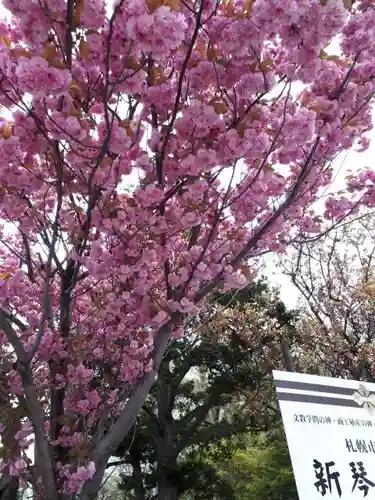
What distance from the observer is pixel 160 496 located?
913 cm

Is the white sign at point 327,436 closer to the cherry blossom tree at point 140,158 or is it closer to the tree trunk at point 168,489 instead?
the cherry blossom tree at point 140,158

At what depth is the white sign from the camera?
2.11m

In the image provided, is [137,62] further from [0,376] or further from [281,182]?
[0,376]

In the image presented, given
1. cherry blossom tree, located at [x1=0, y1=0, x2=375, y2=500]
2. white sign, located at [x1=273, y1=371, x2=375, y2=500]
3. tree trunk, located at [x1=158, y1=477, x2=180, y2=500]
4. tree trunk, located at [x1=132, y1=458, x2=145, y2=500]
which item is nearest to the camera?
cherry blossom tree, located at [x1=0, y1=0, x2=375, y2=500]

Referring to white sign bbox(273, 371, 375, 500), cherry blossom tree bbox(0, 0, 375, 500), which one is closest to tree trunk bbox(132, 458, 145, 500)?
cherry blossom tree bbox(0, 0, 375, 500)

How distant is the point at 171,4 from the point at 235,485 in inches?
350

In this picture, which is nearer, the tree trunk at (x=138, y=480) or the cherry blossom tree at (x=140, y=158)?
the cherry blossom tree at (x=140, y=158)

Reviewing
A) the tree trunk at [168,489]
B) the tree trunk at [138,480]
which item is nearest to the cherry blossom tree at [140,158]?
the tree trunk at [168,489]

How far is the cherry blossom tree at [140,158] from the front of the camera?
1.85 meters

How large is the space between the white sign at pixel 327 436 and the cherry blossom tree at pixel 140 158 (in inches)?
25.6

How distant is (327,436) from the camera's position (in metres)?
2.27

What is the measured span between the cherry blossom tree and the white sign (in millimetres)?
651

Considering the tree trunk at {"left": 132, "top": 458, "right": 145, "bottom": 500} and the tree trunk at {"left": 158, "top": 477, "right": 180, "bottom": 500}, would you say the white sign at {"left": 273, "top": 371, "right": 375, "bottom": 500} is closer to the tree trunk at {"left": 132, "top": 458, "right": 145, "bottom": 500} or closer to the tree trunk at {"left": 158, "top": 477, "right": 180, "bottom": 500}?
the tree trunk at {"left": 158, "top": 477, "right": 180, "bottom": 500}

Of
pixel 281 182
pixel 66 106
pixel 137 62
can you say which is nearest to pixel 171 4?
pixel 137 62
